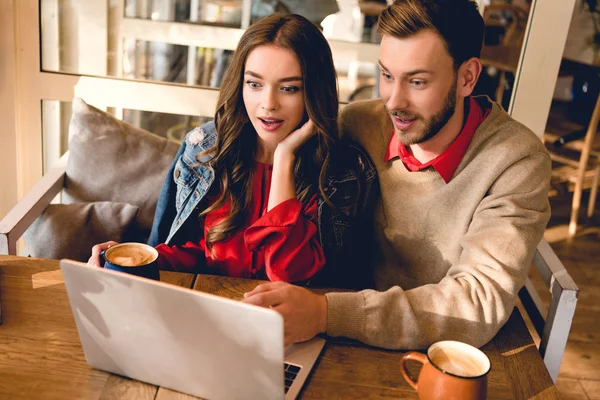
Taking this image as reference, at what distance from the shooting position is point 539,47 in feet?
6.75

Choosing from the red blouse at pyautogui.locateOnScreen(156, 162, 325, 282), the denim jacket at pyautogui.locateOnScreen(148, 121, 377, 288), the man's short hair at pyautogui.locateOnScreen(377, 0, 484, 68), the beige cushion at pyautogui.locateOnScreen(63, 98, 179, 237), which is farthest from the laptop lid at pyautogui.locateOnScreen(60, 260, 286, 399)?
the beige cushion at pyautogui.locateOnScreen(63, 98, 179, 237)

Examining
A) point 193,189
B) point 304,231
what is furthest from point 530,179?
point 193,189

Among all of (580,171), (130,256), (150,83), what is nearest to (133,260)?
(130,256)

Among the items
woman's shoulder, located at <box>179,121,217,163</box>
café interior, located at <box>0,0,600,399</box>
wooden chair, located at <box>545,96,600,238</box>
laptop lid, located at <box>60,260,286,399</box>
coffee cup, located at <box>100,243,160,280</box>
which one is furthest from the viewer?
wooden chair, located at <box>545,96,600,238</box>

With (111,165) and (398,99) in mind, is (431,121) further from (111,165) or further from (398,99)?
(111,165)

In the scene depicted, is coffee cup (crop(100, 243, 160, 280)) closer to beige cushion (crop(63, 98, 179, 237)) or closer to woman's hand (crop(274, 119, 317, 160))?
woman's hand (crop(274, 119, 317, 160))

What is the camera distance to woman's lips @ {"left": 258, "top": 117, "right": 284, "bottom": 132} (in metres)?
1.48

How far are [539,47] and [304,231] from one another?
1.11 m

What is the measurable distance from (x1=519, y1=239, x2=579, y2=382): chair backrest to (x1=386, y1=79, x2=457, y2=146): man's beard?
410 mm

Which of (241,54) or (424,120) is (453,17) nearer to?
(424,120)

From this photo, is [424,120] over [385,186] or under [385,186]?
over

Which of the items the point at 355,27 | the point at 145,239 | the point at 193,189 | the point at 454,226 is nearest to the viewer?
the point at 454,226

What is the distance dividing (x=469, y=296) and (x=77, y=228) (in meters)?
1.14

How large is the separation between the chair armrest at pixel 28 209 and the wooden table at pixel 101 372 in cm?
24
